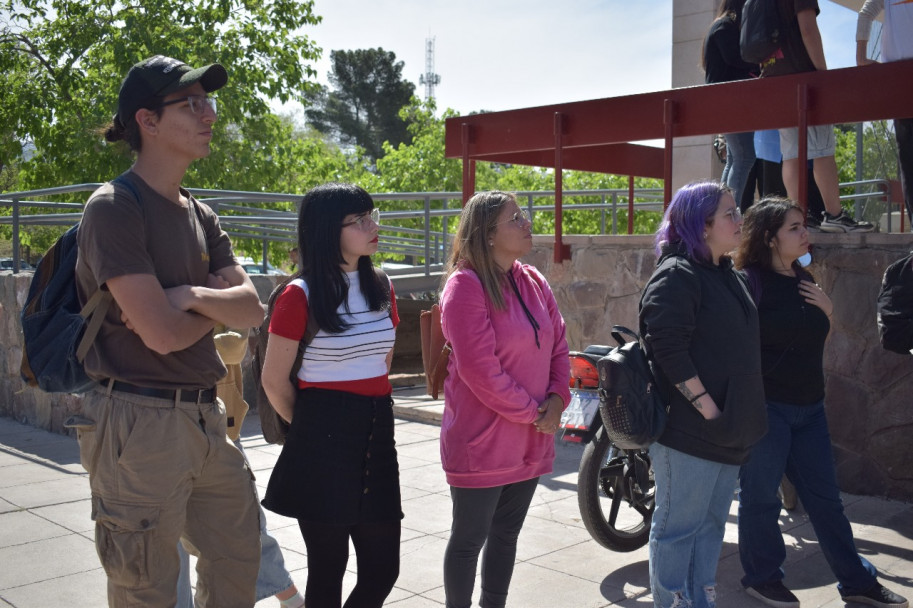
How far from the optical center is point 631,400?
3600 mm

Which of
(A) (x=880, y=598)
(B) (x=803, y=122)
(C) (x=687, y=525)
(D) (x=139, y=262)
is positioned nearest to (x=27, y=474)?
(D) (x=139, y=262)

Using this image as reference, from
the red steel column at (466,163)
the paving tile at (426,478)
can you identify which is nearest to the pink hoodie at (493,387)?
the paving tile at (426,478)

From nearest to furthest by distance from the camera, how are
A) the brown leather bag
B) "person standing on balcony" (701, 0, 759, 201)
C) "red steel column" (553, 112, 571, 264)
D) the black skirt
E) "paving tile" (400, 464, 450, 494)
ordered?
the black skirt < the brown leather bag < "paving tile" (400, 464, 450, 494) < "person standing on balcony" (701, 0, 759, 201) < "red steel column" (553, 112, 571, 264)

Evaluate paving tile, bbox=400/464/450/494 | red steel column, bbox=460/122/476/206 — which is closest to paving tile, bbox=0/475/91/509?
paving tile, bbox=400/464/450/494

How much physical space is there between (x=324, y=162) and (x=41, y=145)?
34.1 feet

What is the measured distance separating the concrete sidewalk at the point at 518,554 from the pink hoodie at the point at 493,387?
1.02m

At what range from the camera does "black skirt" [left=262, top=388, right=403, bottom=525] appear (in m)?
3.10

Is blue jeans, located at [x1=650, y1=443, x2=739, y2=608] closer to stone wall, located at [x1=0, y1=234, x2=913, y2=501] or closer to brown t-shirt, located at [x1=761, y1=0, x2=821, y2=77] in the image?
stone wall, located at [x1=0, y1=234, x2=913, y2=501]

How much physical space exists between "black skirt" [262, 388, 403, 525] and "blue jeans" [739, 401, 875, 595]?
185cm

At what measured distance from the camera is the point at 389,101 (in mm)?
62281

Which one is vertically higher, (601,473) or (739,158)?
(739,158)

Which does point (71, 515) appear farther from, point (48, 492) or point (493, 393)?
point (493, 393)

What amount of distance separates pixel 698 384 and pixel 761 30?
3131mm

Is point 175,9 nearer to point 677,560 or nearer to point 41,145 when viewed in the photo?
point 41,145
